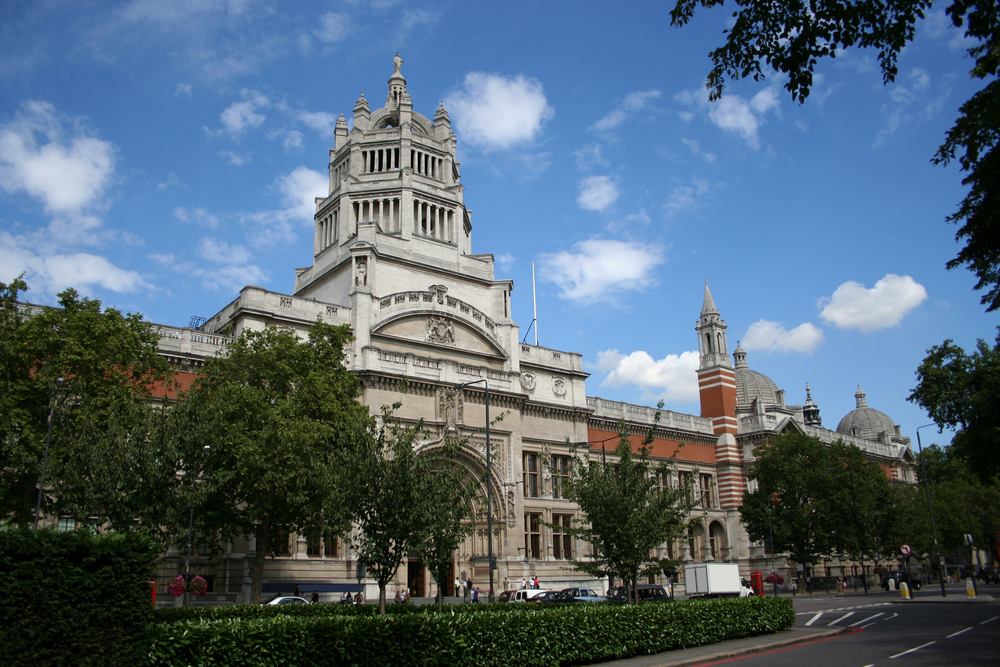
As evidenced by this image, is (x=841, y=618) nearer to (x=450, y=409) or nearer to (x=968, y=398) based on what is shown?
(x=968, y=398)

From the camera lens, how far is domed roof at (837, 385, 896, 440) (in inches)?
4423

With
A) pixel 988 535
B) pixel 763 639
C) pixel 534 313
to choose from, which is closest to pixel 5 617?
pixel 763 639

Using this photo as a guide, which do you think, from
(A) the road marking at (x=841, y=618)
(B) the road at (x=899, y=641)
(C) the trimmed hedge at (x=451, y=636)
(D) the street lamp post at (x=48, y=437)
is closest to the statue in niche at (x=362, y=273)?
(D) the street lamp post at (x=48, y=437)

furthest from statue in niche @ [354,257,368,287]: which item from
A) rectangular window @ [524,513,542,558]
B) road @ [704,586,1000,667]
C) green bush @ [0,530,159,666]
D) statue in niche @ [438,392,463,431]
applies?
green bush @ [0,530,159,666]

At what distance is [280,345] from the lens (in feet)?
105

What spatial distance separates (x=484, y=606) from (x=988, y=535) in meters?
84.8

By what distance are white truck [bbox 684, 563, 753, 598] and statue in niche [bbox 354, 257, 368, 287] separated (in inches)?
987

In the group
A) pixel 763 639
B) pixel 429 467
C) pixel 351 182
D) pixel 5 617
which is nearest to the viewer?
pixel 5 617

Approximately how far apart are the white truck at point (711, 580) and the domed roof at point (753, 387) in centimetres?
5248

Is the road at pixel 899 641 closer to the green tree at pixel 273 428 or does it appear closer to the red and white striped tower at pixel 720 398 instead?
the green tree at pixel 273 428

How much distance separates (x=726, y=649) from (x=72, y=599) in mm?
16526

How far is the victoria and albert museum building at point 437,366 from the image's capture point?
39.8 meters

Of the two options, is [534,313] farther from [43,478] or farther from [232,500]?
[43,478]

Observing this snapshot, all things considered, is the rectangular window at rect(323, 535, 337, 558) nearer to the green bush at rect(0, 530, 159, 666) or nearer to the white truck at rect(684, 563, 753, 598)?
the white truck at rect(684, 563, 753, 598)
